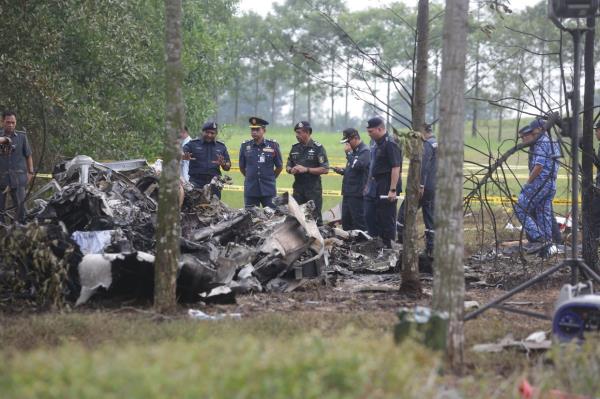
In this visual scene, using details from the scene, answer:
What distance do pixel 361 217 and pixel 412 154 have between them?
513 cm

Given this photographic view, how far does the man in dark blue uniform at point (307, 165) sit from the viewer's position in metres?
13.8

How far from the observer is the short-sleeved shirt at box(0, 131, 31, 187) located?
1243 cm

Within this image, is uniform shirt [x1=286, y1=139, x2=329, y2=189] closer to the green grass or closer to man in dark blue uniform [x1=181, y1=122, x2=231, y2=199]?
man in dark blue uniform [x1=181, y1=122, x2=231, y2=199]

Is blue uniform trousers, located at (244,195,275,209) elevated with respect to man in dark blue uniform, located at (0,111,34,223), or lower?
lower

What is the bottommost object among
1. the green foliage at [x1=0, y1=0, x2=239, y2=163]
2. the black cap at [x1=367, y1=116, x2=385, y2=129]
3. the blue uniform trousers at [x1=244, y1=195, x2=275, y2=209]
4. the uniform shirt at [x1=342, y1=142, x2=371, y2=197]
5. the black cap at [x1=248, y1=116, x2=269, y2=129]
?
the blue uniform trousers at [x1=244, y1=195, x2=275, y2=209]

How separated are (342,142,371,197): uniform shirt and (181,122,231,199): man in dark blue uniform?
1.93 m

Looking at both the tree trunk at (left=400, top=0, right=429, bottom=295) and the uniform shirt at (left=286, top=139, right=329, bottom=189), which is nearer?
the tree trunk at (left=400, top=0, right=429, bottom=295)

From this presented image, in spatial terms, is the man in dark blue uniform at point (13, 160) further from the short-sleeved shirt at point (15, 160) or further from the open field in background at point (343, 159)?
the open field in background at point (343, 159)

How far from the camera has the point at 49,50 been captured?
602 inches

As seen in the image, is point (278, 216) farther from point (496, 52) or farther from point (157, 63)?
point (496, 52)

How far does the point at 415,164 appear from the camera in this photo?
8.83m

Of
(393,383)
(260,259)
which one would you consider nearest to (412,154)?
(260,259)

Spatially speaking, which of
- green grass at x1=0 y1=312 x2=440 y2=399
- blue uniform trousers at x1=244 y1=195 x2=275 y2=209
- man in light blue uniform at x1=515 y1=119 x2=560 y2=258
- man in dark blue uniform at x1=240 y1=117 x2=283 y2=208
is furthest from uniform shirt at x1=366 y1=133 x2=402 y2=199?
green grass at x1=0 y1=312 x2=440 y2=399

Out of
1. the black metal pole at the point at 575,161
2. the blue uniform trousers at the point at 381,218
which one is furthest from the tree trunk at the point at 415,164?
the blue uniform trousers at the point at 381,218
